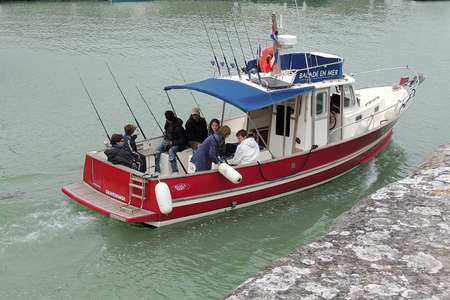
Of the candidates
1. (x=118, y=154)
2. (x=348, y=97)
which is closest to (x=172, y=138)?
(x=118, y=154)

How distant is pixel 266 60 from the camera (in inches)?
447

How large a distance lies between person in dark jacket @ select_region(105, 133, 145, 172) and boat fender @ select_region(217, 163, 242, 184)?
163 cm

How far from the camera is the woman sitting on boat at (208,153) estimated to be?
9.55m

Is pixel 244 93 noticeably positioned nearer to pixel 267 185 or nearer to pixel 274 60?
pixel 274 60

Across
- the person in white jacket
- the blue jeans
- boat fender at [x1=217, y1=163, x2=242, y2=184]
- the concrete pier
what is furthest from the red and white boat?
the concrete pier

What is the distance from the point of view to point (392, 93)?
577 inches

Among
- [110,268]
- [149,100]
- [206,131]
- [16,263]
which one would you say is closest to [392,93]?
[206,131]

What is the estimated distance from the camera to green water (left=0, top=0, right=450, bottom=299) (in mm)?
8148

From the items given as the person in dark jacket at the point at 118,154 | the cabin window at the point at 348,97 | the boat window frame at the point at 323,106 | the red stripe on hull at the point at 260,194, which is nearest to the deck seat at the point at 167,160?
the person in dark jacket at the point at 118,154

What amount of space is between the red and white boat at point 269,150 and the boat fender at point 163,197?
0.02 metres

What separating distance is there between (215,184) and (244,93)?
1784mm

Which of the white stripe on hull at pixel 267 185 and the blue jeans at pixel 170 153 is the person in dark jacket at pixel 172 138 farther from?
the white stripe on hull at pixel 267 185

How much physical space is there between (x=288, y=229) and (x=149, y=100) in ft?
33.6

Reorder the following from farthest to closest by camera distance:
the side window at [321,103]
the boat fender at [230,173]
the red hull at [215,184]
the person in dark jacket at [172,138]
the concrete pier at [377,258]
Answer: the side window at [321,103], the person in dark jacket at [172,138], the boat fender at [230,173], the red hull at [215,184], the concrete pier at [377,258]
